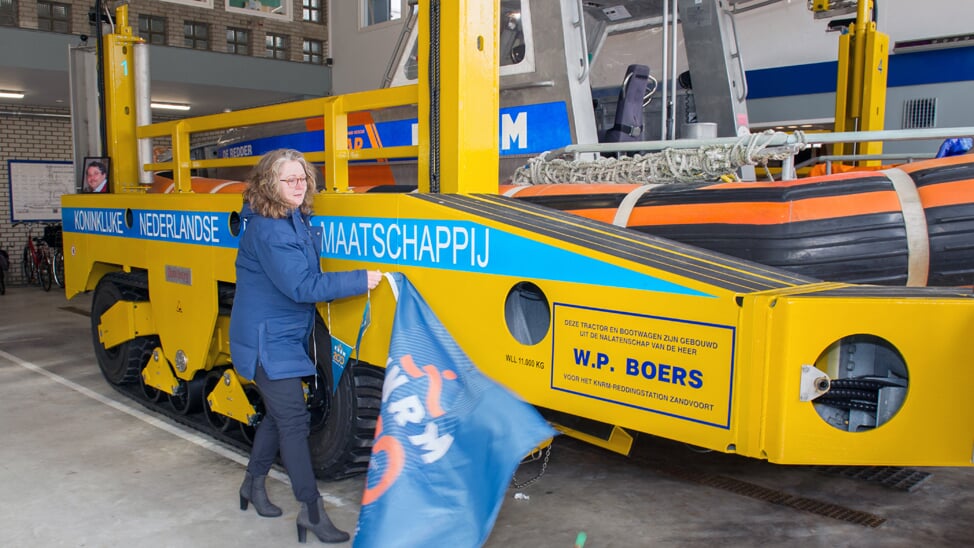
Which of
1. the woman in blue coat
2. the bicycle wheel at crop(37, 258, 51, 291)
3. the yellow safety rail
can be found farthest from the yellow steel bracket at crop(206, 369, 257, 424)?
the bicycle wheel at crop(37, 258, 51, 291)

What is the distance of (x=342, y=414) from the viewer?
367 cm

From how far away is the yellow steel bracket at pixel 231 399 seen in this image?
411 cm

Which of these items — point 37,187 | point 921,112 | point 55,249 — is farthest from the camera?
point 37,187

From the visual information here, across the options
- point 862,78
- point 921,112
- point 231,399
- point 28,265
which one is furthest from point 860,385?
point 28,265

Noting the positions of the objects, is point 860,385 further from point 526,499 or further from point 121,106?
point 121,106

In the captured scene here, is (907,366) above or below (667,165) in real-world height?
below

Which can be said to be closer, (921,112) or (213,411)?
(213,411)

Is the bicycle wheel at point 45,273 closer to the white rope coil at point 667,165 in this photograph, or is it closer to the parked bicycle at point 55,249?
the parked bicycle at point 55,249

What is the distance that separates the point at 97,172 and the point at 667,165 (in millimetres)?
4107

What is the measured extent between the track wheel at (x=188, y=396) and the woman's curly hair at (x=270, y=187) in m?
2.06

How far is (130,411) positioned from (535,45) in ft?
11.9

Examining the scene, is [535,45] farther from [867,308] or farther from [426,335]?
[867,308]

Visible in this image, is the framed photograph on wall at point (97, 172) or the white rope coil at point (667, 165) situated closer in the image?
the white rope coil at point (667, 165)

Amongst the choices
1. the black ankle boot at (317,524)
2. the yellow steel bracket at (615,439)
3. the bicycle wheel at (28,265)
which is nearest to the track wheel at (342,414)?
the black ankle boot at (317,524)
